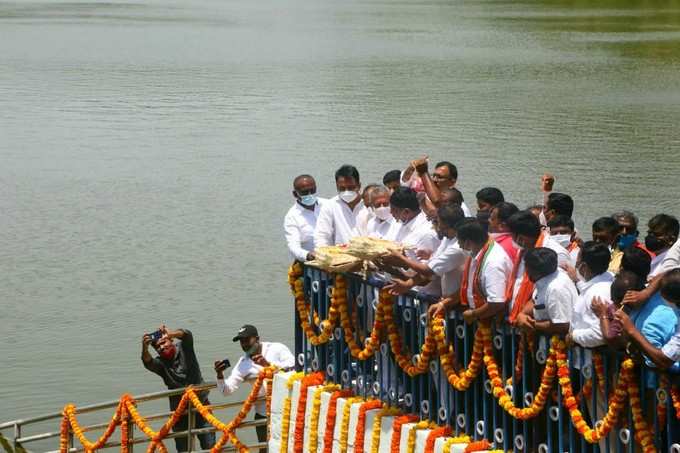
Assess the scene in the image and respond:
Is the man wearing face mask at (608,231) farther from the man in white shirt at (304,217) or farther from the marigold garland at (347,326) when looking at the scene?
the man in white shirt at (304,217)

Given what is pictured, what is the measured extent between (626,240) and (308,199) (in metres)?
2.91

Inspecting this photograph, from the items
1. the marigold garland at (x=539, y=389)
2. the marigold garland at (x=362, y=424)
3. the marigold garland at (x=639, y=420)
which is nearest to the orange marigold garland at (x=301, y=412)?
the marigold garland at (x=362, y=424)

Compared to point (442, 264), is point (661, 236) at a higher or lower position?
higher

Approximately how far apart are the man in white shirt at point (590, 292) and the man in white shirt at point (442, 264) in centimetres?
87

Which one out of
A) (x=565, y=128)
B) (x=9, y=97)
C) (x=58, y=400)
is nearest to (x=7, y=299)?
(x=58, y=400)

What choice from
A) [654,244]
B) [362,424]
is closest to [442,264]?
[362,424]

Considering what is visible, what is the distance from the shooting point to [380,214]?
10836mm

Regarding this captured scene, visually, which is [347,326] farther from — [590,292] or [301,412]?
[590,292]

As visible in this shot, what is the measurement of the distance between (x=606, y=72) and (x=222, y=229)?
2658cm

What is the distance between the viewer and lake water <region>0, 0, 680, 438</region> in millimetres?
21453

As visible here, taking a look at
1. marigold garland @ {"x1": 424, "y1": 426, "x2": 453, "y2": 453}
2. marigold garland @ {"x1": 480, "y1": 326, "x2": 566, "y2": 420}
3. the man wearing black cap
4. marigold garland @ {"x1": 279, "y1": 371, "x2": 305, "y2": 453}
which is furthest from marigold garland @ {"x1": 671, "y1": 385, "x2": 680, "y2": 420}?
the man wearing black cap

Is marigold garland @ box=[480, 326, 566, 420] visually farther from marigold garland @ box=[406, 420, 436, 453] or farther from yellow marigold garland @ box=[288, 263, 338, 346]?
yellow marigold garland @ box=[288, 263, 338, 346]

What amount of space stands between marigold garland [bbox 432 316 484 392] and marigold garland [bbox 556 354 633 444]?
2.66ft

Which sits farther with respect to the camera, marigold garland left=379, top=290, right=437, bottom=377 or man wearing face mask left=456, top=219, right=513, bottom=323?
marigold garland left=379, top=290, right=437, bottom=377
